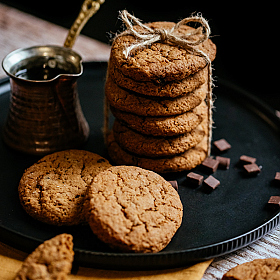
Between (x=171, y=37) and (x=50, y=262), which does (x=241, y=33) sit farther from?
(x=50, y=262)

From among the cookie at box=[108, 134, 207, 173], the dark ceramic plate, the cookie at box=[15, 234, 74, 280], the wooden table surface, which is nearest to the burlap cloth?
the dark ceramic plate

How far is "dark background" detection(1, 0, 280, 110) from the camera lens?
257 cm

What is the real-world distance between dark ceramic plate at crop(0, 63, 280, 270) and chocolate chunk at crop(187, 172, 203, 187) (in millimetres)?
29

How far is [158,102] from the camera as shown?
57.3 inches

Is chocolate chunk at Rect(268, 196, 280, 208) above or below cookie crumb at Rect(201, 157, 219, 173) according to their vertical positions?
above

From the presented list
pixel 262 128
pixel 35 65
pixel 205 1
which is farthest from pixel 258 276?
pixel 205 1

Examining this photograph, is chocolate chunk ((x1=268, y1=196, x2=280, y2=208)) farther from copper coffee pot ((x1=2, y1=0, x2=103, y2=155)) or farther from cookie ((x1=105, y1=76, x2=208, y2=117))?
copper coffee pot ((x1=2, y1=0, x2=103, y2=155))

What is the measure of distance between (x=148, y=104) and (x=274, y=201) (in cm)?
61

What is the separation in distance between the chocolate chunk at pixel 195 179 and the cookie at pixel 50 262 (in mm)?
618

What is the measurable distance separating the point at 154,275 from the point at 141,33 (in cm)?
94

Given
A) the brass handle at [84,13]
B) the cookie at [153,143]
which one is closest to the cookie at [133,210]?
the cookie at [153,143]

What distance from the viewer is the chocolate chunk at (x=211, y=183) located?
1538 millimetres

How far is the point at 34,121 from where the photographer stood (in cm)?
162

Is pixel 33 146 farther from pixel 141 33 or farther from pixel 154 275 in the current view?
pixel 154 275
